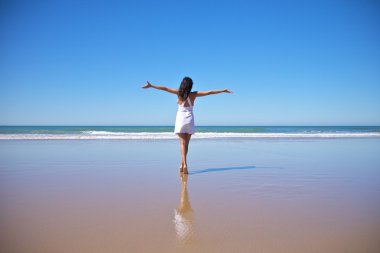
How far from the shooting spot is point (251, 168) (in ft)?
18.6

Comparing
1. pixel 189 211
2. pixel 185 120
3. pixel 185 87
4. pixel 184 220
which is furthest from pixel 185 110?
pixel 184 220

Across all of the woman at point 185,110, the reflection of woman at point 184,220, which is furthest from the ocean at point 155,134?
the reflection of woman at point 184,220

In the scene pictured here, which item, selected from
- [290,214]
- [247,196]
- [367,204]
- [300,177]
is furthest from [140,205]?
[300,177]

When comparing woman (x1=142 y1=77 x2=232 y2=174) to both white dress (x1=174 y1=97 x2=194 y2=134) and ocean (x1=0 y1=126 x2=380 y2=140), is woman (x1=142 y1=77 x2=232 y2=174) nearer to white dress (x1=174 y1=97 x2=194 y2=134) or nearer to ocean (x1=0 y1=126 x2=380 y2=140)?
white dress (x1=174 y1=97 x2=194 y2=134)

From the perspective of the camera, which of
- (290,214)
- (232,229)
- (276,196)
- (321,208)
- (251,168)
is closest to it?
(232,229)

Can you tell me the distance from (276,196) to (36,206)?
2.77 metres

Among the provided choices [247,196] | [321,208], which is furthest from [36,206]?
[321,208]

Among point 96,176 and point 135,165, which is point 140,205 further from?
point 135,165

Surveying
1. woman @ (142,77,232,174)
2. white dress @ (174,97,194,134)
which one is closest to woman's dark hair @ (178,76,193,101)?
woman @ (142,77,232,174)

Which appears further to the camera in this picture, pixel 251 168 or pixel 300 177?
pixel 251 168

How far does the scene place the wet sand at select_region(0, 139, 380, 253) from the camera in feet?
6.81

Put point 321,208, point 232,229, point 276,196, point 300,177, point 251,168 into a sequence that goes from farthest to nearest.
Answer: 1. point 251,168
2. point 300,177
3. point 276,196
4. point 321,208
5. point 232,229

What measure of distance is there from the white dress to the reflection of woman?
2096 millimetres

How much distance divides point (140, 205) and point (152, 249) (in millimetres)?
1068
